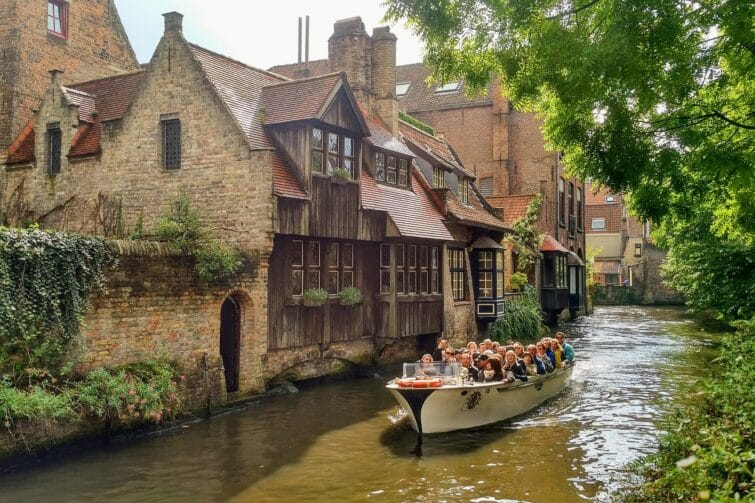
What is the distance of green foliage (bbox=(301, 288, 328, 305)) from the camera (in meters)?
17.8

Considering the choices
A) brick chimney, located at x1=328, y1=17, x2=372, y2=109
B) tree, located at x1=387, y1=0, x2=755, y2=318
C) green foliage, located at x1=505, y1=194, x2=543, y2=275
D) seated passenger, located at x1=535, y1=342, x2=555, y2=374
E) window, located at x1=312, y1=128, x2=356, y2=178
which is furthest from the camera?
green foliage, located at x1=505, y1=194, x2=543, y2=275

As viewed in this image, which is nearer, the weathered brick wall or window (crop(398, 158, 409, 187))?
window (crop(398, 158, 409, 187))

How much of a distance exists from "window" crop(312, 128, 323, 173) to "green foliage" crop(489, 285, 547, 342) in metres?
12.4

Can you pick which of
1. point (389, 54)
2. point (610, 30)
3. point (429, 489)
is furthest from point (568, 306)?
point (610, 30)

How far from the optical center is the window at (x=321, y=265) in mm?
18016

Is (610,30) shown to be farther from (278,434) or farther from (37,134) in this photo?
(37,134)

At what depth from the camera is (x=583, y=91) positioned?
843 cm

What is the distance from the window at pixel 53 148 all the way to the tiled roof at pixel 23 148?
1036 mm

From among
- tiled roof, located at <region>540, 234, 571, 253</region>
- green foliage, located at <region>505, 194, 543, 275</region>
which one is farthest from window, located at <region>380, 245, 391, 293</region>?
tiled roof, located at <region>540, 234, 571, 253</region>

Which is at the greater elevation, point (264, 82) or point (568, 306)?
point (264, 82)

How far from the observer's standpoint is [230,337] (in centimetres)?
1686

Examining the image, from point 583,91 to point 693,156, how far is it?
211 centimetres

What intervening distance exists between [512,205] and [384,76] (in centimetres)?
1304

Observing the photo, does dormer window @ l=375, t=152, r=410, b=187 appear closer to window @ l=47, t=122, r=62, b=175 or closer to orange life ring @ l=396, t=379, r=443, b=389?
orange life ring @ l=396, t=379, r=443, b=389
